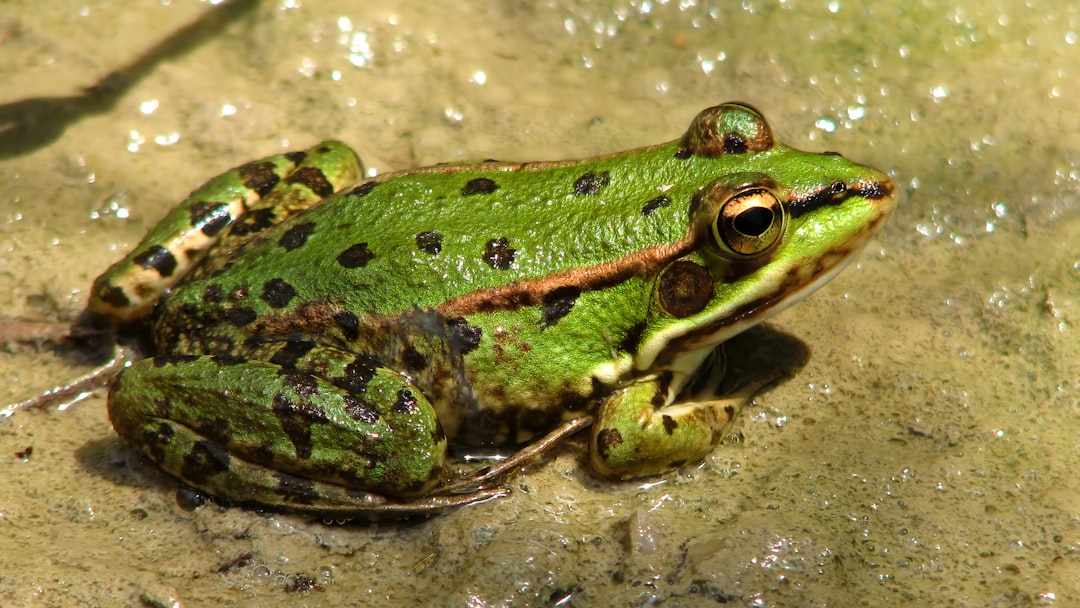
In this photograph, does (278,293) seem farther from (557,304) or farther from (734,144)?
(734,144)

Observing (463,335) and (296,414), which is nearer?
(296,414)

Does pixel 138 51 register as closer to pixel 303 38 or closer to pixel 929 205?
pixel 303 38

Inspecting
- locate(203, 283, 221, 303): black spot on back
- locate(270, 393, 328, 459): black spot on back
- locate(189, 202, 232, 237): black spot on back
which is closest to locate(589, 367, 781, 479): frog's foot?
locate(270, 393, 328, 459): black spot on back

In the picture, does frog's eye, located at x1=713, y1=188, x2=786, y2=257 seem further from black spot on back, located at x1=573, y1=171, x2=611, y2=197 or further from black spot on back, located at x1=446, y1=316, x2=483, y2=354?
black spot on back, located at x1=446, y1=316, x2=483, y2=354

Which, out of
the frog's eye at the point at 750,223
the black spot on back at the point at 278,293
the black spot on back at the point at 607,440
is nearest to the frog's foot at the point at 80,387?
the black spot on back at the point at 278,293

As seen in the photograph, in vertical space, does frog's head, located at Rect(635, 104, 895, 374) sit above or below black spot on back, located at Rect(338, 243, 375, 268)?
above

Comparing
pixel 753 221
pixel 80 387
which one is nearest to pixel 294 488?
pixel 80 387

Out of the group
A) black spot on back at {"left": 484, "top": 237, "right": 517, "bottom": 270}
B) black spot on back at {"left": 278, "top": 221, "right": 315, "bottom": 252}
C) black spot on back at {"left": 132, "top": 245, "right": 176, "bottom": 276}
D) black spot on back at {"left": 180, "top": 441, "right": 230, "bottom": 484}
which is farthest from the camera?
black spot on back at {"left": 132, "top": 245, "right": 176, "bottom": 276}
